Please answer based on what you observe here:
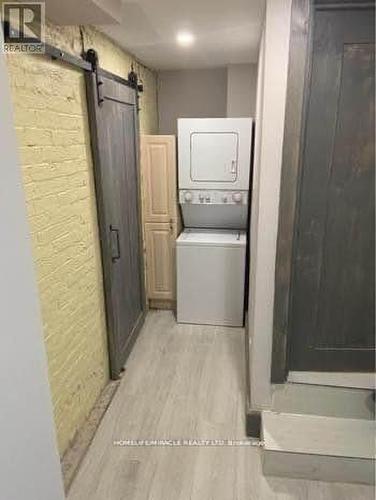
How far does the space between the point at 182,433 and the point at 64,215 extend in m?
1.44

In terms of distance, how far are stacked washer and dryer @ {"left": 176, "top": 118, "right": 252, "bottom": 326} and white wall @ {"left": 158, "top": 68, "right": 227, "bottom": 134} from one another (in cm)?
80

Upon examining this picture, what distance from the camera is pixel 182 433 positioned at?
209 cm

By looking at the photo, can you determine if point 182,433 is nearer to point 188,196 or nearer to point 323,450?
point 323,450

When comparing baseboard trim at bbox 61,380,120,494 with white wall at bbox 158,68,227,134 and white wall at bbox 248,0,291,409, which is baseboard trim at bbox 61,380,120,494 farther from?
white wall at bbox 158,68,227,134

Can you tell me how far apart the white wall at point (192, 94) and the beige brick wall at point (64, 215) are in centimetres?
137

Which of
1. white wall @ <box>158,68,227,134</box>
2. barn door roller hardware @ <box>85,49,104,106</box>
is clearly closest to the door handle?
barn door roller hardware @ <box>85,49,104,106</box>

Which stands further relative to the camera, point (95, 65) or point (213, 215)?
point (213, 215)

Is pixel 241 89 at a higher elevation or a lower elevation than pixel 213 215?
higher

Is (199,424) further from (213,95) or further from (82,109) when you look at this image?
(213,95)

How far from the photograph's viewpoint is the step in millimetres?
1729

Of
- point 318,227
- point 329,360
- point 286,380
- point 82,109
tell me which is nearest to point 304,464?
point 286,380

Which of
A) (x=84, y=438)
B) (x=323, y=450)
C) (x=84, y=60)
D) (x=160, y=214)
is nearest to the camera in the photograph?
(x=323, y=450)

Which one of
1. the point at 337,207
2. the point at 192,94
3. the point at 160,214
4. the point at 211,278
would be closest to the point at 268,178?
the point at 337,207

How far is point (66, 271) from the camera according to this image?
1812 millimetres
